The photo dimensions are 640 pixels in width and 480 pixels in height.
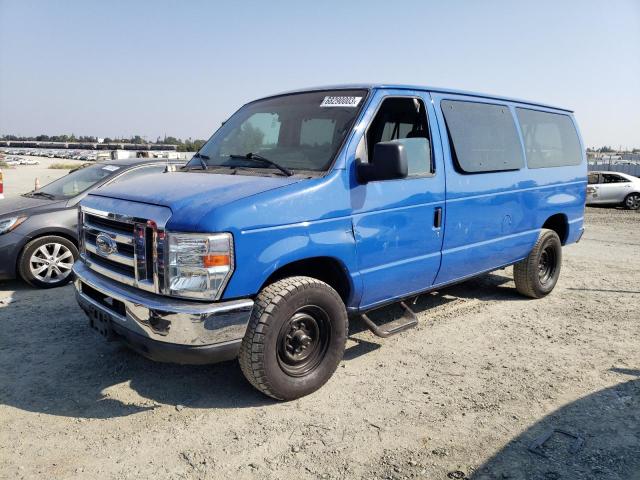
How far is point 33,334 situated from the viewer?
183 inches

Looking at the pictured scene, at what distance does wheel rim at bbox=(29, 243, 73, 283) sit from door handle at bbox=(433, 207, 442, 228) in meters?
4.61

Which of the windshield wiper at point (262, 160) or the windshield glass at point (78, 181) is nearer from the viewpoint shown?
the windshield wiper at point (262, 160)

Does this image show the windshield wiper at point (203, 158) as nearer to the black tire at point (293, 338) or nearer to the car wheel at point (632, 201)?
the black tire at point (293, 338)

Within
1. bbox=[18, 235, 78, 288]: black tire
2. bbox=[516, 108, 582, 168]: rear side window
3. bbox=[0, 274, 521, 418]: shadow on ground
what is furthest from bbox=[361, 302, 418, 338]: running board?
bbox=[18, 235, 78, 288]: black tire

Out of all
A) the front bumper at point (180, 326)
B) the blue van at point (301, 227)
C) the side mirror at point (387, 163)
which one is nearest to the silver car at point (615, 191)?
the blue van at point (301, 227)

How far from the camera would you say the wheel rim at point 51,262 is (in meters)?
6.05

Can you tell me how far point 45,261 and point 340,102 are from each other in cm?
435

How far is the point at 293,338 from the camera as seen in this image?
3.44 metres

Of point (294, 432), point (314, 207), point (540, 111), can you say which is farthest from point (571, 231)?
point (294, 432)

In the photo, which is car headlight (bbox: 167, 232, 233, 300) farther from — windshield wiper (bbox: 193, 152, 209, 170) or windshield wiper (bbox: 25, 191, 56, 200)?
windshield wiper (bbox: 25, 191, 56, 200)

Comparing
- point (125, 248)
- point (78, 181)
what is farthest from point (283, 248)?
point (78, 181)

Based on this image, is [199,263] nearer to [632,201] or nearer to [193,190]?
[193,190]

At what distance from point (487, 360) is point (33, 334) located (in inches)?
163

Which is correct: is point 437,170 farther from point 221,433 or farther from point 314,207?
point 221,433
